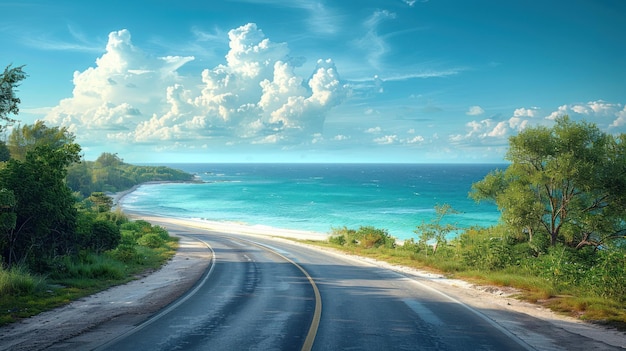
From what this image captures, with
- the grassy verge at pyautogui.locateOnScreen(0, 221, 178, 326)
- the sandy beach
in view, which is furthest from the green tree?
the sandy beach

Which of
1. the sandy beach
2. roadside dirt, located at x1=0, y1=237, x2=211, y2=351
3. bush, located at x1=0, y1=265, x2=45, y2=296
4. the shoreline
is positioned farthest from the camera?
the shoreline

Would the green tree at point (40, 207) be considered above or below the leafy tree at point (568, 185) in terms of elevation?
below

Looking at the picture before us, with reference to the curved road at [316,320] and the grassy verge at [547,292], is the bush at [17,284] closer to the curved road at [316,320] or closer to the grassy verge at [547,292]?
the curved road at [316,320]

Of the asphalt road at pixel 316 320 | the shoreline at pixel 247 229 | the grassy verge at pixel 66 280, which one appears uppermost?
the asphalt road at pixel 316 320

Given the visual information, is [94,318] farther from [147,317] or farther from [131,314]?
[147,317]

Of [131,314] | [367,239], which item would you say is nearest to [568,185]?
[367,239]

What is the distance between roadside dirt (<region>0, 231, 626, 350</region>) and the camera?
8.70m

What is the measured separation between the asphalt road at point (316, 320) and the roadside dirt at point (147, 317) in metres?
0.55

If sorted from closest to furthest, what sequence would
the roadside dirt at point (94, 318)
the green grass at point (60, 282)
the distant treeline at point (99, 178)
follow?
the roadside dirt at point (94, 318), the green grass at point (60, 282), the distant treeline at point (99, 178)

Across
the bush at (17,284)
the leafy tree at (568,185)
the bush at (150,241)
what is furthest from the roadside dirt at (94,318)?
the leafy tree at (568,185)

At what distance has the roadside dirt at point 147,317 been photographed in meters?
8.70

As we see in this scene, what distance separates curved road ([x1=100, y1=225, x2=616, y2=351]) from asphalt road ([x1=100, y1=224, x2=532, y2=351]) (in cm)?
2

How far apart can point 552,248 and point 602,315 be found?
10.1m

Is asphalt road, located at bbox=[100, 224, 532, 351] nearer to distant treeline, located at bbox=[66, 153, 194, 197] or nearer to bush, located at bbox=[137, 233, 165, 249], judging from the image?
bush, located at bbox=[137, 233, 165, 249]
